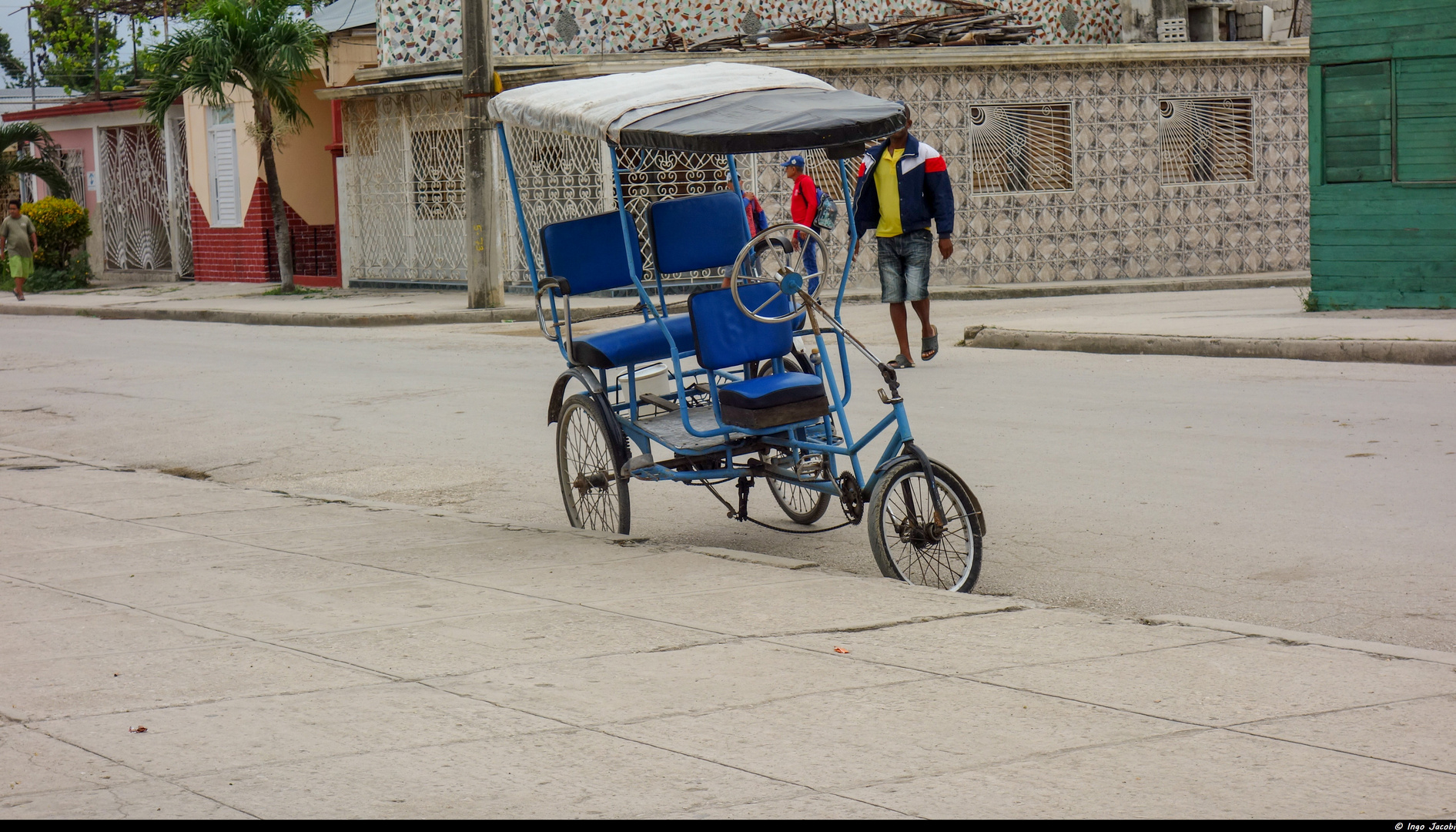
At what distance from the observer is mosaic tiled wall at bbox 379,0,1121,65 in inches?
993

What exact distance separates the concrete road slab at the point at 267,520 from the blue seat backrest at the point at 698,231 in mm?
2043

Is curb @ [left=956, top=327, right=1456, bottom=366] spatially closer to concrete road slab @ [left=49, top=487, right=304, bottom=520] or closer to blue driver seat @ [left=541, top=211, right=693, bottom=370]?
blue driver seat @ [left=541, top=211, right=693, bottom=370]

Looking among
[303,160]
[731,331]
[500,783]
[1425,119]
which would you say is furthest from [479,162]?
[500,783]

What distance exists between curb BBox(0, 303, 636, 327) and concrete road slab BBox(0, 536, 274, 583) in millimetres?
12021

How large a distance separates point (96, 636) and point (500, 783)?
2.31m

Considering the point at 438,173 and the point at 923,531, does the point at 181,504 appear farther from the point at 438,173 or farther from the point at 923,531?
the point at 438,173

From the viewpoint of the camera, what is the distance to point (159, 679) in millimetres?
4863

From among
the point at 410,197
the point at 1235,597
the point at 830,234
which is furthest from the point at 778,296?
the point at 410,197

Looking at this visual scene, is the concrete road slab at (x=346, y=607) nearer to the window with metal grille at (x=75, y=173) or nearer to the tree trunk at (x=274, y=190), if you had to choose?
the tree trunk at (x=274, y=190)

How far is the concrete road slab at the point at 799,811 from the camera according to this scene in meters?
3.54

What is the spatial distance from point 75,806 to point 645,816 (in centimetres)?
135

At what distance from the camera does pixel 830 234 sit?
23266 mm

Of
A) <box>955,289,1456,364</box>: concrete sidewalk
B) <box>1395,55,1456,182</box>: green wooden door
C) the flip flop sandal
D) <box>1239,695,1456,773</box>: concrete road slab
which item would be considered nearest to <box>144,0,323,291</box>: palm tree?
<box>955,289,1456,364</box>: concrete sidewalk

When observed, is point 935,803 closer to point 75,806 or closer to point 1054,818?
point 1054,818
